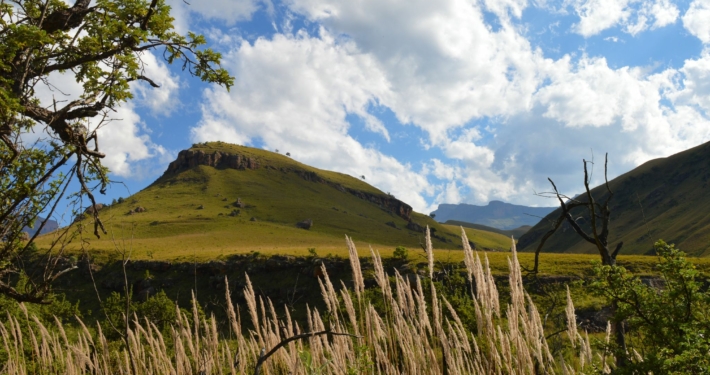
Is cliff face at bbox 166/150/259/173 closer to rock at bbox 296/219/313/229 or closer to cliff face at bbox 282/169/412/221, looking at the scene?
cliff face at bbox 282/169/412/221

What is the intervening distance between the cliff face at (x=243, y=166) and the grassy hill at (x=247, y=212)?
0.40m

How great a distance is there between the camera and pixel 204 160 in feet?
538

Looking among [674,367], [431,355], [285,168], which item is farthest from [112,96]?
[285,168]

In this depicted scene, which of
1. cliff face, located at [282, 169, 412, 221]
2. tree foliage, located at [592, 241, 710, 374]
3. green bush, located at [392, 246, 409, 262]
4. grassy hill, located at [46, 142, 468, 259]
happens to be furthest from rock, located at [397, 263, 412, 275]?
cliff face, located at [282, 169, 412, 221]

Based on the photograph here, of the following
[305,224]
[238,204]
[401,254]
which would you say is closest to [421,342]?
[401,254]

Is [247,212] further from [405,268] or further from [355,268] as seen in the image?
[355,268]

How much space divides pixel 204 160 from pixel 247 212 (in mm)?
50637

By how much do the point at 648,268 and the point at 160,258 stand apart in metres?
59.8

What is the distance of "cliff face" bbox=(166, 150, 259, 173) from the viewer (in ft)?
539

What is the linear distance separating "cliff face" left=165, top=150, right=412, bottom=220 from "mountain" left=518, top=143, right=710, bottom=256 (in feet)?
198

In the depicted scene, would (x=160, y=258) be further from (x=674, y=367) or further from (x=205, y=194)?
(x=205, y=194)

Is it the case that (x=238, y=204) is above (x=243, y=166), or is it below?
below

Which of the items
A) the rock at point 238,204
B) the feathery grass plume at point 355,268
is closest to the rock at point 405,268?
the feathery grass plume at point 355,268

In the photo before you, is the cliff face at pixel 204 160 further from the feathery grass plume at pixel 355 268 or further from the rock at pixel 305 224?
the feathery grass plume at pixel 355 268
